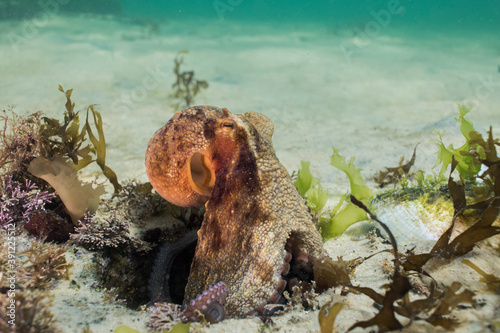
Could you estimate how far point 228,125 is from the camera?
85.5 inches

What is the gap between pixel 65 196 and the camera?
107 inches

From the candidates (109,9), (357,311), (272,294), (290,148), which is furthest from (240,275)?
(109,9)

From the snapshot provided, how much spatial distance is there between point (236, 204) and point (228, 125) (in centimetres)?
53

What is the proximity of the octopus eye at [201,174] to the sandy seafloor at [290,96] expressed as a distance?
2.98 ft

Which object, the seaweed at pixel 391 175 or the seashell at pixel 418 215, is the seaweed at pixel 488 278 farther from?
the seaweed at pixel 391 175

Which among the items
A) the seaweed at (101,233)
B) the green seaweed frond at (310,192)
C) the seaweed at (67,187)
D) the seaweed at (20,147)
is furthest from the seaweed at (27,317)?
the green seaweed frond at (310,192)

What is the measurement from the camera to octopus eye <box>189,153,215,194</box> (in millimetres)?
2324

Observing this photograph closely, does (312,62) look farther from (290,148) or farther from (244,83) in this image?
(290,148)

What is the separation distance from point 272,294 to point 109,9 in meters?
30.8

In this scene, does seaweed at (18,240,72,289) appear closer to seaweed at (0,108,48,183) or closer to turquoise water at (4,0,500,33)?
seaweed at (0,108,48,183)

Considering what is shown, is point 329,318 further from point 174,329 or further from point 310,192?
point 310,192

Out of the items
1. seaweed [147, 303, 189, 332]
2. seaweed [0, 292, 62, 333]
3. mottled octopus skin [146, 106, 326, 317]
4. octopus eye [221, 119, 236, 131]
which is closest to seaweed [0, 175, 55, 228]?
mottled octopus skin [146, 106, 326, 317]

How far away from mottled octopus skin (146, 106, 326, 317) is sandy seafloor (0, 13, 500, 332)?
25 centimetres

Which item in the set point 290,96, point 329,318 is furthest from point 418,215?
point 290,96
